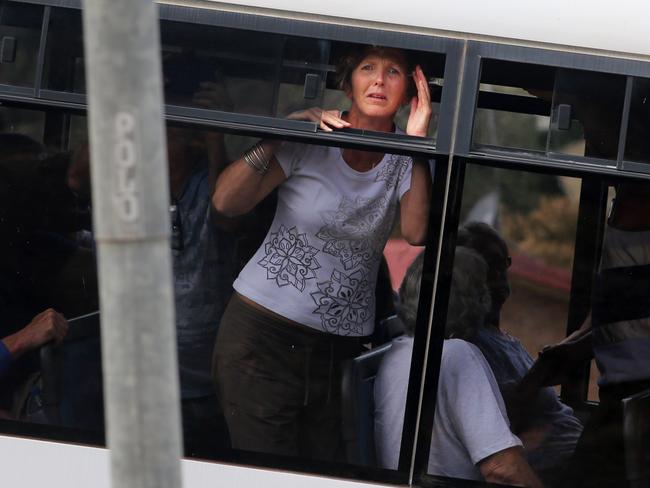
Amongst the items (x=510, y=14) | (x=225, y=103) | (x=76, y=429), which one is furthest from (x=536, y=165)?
(x=76, y=429)

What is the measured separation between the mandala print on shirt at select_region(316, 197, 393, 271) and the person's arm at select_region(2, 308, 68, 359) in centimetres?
83

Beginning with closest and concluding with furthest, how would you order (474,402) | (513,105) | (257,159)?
(513,105)
(257,159)
(474,402)

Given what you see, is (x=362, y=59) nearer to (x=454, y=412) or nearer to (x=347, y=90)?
(x=347, y=90)

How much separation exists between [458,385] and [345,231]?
0.57 meters

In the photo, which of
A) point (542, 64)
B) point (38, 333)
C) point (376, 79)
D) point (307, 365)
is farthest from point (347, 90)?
point (38, 333)

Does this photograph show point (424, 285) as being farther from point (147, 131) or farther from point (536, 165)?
point (147, 131)

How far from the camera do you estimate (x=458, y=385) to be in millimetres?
3295

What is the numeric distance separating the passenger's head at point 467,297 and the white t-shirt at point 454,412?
43 millimetres

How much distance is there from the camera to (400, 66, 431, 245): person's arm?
315 cm

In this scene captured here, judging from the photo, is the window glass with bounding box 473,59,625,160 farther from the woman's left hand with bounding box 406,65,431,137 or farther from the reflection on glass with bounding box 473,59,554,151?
the woman's left hand with bounding box 406,65,431,137

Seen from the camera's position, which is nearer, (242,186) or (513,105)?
(513,105)

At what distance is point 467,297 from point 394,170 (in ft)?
1.43

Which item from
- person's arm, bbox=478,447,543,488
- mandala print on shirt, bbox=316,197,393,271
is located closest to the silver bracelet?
mandala print on shirt, bbox=316,197,393,271

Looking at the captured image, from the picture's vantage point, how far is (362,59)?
3.19 meters
